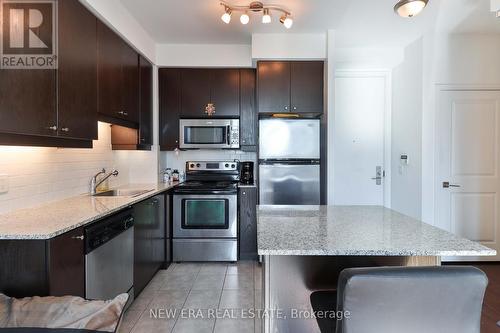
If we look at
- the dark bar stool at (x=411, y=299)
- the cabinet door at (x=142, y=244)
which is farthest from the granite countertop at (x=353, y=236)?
the cabinet door at (x=142, y=244)

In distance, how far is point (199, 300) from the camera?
2.57 m

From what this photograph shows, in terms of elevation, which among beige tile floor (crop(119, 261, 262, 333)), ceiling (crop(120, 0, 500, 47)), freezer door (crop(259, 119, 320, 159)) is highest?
ceiling (crop(120, 0, 500, 47))

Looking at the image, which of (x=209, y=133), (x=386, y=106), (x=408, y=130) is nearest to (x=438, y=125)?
(x=408, y=130)

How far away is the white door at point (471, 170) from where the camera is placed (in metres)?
3.33

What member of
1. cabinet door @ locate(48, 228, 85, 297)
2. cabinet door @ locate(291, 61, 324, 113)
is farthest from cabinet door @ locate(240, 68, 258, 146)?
cabinet door @ locate(48, 228, 85, 297)

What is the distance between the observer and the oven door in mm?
3355

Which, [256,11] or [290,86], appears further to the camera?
[290,86]

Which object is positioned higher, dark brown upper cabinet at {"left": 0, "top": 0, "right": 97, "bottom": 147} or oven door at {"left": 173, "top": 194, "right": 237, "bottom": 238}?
dark brown upper cabinet at {"left": 0, "top": 0, "right": 97, "bottom": 147}

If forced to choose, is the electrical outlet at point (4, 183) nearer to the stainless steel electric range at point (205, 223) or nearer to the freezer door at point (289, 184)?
the stainless steel electric range at point (205, 223)

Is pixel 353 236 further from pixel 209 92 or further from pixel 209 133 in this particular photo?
pixel 209 92

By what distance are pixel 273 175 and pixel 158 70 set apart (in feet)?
6.33

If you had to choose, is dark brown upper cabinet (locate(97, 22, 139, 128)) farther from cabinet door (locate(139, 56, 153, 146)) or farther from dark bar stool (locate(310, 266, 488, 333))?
dark bar stool (locate(310, 266, 488, 333))

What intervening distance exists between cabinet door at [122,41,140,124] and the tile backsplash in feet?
1.14

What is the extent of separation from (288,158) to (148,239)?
168 centimetres
